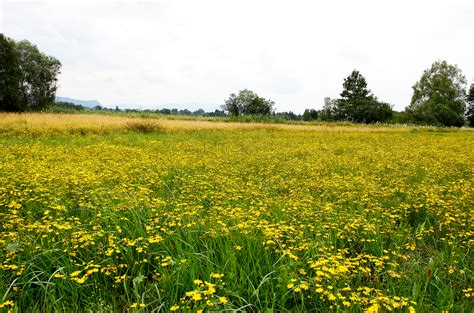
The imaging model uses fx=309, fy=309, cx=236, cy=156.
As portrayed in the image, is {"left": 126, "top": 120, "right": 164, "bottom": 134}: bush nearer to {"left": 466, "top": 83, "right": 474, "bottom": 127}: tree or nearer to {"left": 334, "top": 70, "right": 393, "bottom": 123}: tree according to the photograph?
{"left": 334, "top": 70, "right": 393, "bottom": 123}: tree

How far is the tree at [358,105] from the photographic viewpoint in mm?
75875

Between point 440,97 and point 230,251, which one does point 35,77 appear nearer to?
point 230,251

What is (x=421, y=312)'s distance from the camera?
2729mm

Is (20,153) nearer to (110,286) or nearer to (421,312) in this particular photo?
(110,286)

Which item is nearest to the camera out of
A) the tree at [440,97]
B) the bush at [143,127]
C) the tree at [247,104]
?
the bush at [143,127]

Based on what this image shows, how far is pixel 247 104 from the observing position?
107 m

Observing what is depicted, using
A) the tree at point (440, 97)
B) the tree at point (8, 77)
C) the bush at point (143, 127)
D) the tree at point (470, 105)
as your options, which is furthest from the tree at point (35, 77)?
the tree at point (470, 105)

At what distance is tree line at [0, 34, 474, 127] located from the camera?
159 feet

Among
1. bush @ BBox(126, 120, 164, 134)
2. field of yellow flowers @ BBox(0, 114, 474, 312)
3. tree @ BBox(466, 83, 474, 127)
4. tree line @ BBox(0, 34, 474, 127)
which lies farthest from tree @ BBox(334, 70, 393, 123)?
field of yellow flowers @ BBox(0, 114, 474, 312)

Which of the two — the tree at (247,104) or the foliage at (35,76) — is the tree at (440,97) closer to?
the tree at (247,104)

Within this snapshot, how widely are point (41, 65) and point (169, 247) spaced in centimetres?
7230

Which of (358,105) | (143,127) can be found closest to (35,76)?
(143,127)

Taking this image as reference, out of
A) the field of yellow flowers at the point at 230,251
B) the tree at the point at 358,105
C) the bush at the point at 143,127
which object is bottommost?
A: the field of yellow flowers at the point at 230,251

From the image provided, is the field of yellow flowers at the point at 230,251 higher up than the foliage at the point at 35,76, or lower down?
lower down
